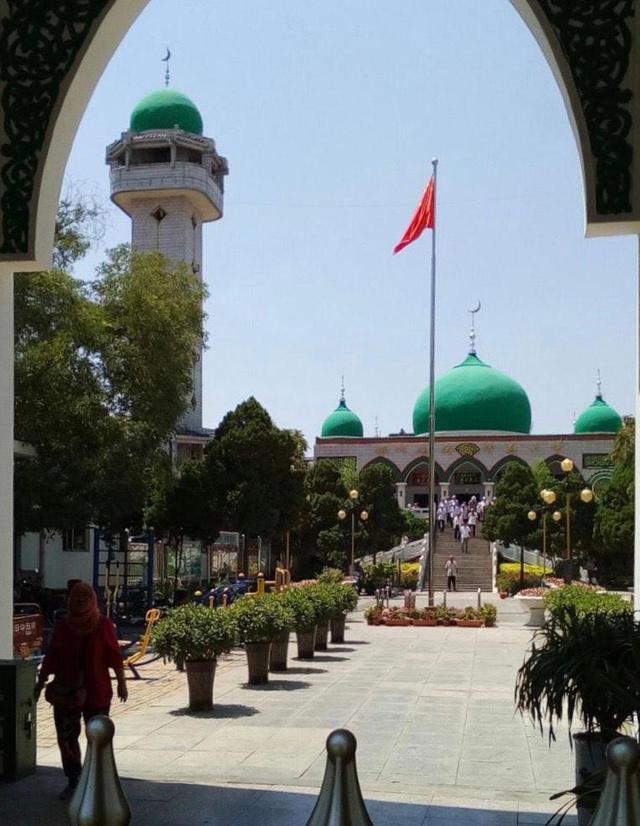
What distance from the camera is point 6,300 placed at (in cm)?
723

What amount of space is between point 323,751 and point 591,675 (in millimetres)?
3531

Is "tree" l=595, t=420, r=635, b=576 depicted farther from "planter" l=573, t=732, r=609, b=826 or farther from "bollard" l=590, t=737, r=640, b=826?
"bollard" l=590, t=737, r=640, b=826

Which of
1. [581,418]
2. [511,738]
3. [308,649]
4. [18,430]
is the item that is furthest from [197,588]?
[581,418]

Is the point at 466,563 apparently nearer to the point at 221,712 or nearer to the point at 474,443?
the point at 474,443

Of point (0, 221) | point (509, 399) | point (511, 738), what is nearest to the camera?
point (0, 221)

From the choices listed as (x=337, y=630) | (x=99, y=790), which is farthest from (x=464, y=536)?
(x=99, y=790)

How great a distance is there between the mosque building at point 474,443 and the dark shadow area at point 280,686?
42.0 meters

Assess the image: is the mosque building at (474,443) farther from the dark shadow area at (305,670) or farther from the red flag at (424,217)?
the dark shadow area at (305,670)

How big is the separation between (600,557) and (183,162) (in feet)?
78.1

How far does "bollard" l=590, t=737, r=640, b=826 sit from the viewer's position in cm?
320

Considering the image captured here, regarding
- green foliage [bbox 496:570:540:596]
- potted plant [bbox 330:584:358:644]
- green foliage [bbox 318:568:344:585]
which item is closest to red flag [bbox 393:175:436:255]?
green foliage [bbox 318:568:344:585]

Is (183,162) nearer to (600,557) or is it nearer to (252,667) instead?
(600,557)

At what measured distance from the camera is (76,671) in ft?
22.1

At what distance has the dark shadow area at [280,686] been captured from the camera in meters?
12.5
